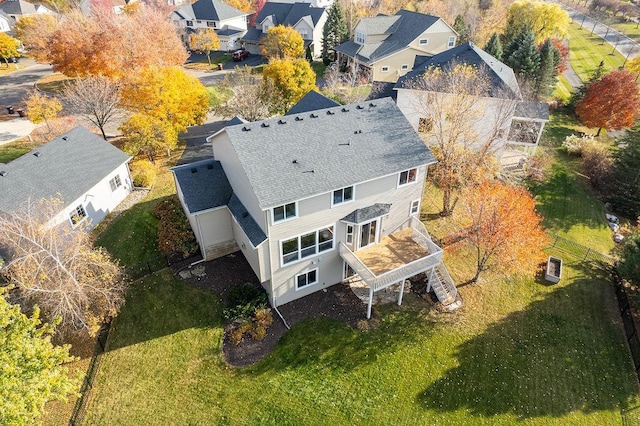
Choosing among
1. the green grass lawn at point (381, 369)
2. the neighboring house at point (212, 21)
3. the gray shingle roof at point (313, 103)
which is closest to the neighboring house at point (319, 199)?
the green grass lawn at point (381, 369)

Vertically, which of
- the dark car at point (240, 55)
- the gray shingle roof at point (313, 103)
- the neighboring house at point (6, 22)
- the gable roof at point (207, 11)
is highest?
the gable roof at point (207, 11)

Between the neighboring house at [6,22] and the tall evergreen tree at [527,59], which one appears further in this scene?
the neighboring house at [6,22]

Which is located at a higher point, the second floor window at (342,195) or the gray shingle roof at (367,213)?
the second floor window at (342,195)

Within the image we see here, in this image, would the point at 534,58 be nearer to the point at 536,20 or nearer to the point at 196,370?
the point at 536,20

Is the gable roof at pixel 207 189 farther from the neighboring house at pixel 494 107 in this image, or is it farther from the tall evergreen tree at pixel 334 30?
the tall evergreen tree at pixel 334 30

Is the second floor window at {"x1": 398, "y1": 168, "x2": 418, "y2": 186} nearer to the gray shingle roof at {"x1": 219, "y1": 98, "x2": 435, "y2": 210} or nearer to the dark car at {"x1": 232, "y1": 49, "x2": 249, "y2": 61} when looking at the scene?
the gray shingle roof at {"x1": 219, "y1": 98, "x2": 435, "y2": 210}

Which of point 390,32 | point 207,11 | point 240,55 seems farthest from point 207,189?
point 207,11

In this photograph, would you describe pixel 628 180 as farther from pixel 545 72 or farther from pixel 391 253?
pixel 391 253
